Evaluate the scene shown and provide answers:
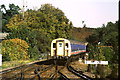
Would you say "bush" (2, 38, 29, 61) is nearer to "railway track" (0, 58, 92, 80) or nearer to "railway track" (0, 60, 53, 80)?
"railway track" (0, 58, 92, 80)

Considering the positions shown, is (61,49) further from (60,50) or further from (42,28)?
(42,28)

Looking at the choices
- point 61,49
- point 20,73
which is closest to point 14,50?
point 61,49

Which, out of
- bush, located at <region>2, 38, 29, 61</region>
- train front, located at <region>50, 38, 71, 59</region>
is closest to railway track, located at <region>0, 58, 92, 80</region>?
train front, located at <region>50, 38, 71, 59</region>

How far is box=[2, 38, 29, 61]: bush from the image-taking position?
24.7 meters

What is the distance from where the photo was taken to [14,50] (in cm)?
2612

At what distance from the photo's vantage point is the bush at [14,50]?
2474 cm

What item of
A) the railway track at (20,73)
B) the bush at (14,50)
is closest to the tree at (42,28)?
the bush at (14,50)

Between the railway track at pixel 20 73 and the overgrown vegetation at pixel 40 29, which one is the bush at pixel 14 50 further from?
the railway track at pixel 20 73

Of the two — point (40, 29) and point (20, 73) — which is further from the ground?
point (40, 29)

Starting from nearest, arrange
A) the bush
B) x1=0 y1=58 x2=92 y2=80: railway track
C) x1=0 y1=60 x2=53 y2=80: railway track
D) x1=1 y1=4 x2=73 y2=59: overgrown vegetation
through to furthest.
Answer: x1=0 y1=58 x2=92 y2=80: railway track → x1=0 y1=60 x2=53 y2=80: railway track → the bush → x1=1 y1=4 x2=73 y2=59: overgrown vegetation

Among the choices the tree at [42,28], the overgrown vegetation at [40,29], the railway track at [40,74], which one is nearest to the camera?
the railway track at [40,74]

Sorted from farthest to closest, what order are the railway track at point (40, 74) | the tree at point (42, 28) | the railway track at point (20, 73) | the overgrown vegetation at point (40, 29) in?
the tree at point (42, 28) → the overgrown vegetation at point (40, 29) → the railway track at point (20, 73) → the railway track at point (40, 74)

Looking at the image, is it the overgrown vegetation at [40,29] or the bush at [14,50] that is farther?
the overgrown vegetation at [40,29]

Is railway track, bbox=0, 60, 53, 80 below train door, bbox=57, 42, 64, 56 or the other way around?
below
